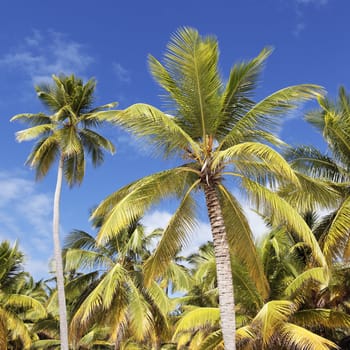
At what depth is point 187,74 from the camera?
11.8 m

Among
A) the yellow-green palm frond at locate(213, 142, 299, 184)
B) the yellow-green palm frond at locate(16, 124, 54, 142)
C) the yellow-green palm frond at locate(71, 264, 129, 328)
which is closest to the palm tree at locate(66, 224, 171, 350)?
the yellow-green palm frond at locate(71, 264, 129, 328)

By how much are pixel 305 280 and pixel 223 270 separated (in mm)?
5772

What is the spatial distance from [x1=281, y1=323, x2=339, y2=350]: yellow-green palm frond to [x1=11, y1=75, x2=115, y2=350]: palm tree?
35.1 ft

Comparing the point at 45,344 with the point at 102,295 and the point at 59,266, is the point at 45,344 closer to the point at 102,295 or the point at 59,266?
the point at 59,266

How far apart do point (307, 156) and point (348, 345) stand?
7.41 m

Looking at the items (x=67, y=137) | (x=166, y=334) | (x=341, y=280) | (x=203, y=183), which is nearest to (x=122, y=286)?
(x=166, y=334)

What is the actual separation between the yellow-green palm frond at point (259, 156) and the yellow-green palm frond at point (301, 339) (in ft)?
18.7

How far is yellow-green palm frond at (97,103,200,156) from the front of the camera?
11328 millimetres

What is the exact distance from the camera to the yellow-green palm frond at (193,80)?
11.5 metres

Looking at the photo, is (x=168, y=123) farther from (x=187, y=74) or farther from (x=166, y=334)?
(x=166, y=334)

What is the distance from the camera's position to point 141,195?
11352mm

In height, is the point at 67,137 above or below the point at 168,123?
above

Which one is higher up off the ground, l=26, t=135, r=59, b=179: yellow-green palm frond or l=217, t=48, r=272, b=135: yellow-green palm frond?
l=26, t=135, r=59, b=179: yellow-green palm frond

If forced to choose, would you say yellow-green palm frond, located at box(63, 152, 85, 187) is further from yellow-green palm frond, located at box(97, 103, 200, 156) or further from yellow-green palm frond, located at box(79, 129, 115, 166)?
yellow-green palm frond, located at box(97, 103, 200, 156)
